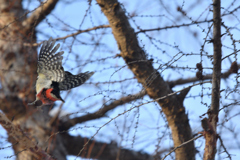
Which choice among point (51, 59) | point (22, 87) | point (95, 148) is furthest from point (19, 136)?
point (95, 148)

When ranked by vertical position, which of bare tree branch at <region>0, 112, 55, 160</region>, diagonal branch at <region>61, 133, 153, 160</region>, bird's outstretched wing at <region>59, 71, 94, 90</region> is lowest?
bare tree branch at <region>0, 112, 55, 160</region>

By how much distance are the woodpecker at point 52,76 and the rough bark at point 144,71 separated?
66cm

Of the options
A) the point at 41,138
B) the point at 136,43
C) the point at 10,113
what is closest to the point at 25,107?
the point at 10,113

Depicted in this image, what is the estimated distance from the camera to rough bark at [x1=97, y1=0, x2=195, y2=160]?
8.24 ft

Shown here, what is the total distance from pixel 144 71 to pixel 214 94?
3.71 ft

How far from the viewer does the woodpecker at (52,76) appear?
112 inches

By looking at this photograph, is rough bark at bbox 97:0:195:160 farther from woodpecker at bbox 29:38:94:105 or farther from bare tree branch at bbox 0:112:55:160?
bare tree branch at bbox 0:112:55:160

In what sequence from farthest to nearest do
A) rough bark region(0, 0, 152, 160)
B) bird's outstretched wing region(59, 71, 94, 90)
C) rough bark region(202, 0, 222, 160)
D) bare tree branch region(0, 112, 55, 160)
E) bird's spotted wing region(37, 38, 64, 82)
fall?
rough bark region(0, 0, 152, 160)
bird's outstretched wing region(59, 71, 94, 90)
bird's spotted wing region(37, 38, 64, 82)
bare tree branch region(0, 112, 55, 160)
rough bark region(202, 0, 222, 160)

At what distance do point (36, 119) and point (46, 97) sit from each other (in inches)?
52.3

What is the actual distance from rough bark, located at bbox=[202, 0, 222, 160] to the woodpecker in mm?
1674

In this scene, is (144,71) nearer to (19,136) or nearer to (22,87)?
(19,136)

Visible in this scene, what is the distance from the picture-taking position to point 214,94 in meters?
1.50

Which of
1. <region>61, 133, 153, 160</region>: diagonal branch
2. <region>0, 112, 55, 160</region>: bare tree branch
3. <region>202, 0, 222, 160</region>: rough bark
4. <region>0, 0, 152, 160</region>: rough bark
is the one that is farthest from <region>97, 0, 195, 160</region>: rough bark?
<region>61, 133, 153, 160</region>: diagonal branch

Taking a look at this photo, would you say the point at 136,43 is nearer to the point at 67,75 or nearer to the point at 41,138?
the point at 67,75
